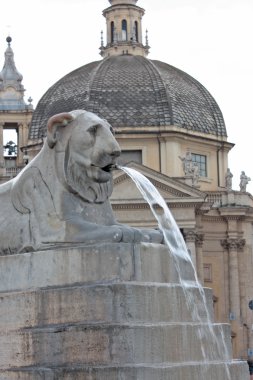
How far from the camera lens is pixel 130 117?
6794 cm

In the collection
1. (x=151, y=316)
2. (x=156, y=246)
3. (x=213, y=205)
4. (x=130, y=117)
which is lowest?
(x=151, y=316)

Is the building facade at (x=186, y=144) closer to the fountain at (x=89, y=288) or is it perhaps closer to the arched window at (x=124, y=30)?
the arched window at (x=124, y=30)

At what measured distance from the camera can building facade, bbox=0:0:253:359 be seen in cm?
6750

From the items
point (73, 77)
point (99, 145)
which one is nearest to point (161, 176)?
point (73, 77)

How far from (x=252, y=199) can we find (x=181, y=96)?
25.1 ft

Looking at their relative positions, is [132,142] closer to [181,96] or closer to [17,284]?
[181,96]

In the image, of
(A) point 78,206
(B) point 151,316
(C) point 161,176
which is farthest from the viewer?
(C) point 161,176

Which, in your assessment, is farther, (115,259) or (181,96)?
(181,96)

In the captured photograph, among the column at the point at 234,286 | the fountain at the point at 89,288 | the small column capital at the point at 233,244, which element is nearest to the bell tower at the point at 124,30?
the small column capital at the point at 233,244

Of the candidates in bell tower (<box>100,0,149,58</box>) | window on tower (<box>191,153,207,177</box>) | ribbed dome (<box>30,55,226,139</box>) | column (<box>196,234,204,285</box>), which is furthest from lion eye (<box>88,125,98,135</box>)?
bell tower (<box>100,0,149,58</box>)

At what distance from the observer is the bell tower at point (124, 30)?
251ft

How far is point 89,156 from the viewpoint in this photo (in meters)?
13.9

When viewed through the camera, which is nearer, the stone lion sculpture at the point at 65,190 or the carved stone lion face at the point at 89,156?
the stone lion sculpture at the point at 65,190

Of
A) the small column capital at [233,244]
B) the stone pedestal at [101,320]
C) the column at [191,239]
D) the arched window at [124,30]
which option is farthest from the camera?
the arched window at [124,30]
